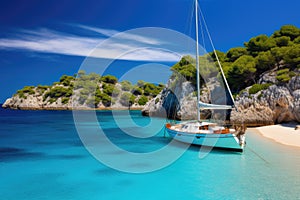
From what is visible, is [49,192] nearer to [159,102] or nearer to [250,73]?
[250,73]

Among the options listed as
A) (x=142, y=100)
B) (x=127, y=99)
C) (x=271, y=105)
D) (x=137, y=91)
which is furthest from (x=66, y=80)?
(x=271, y=105)

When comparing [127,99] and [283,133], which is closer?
[283,133]

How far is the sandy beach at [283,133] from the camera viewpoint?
18316 millimetres

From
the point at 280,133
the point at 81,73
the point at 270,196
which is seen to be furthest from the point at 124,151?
the point at 81,73

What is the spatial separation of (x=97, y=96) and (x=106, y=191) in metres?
83.9

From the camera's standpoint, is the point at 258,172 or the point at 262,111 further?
the point at 262,111

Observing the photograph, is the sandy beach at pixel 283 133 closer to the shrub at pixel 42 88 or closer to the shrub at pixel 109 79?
the shrub at pixel 109 79

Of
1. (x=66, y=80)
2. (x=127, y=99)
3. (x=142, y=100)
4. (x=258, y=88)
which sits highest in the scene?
(x=66, y=80)

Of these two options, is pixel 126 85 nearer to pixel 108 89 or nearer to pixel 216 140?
pixel 108 89

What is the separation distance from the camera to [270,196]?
8844 millimetres

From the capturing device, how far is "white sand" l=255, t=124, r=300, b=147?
60.2ft

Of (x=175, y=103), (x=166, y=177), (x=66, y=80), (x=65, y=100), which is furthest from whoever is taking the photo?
(x=66, y=80)

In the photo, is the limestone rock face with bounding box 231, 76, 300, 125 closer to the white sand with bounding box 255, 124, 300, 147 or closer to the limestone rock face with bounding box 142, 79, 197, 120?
the white sand with bounding box 255, 124, 300, 147

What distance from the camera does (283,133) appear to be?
21125 millimetres
